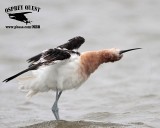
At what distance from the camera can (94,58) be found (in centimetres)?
1030

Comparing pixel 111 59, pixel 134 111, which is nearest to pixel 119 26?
pixel 134 111

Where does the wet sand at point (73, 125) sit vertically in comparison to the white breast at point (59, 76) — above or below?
below

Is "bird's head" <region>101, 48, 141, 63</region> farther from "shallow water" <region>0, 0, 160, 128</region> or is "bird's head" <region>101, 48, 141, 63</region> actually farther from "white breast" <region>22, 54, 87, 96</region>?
"shallow water" <region>0, 0, 160, 128</region>

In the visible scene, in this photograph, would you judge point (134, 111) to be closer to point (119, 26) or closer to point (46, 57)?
point (46, 57)

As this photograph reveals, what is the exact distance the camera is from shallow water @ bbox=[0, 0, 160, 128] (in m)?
12.1

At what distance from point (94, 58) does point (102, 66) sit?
6.09m

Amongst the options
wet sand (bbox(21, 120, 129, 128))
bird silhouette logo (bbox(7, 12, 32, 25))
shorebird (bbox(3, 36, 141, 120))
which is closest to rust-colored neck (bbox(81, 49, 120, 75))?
shorebird (bbox(3, 36, 141, 120))

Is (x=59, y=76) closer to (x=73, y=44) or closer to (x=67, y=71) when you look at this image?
(x=67, y=71)

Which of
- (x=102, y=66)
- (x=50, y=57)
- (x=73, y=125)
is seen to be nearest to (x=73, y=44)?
(x=50, y=57)

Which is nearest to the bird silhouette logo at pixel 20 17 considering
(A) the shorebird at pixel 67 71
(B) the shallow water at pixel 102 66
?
(B) the shallow water at pixel 102 66

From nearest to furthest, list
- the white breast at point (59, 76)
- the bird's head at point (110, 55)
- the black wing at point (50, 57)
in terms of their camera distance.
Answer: the black wing at point (50, 57) < the white breast at point (59, 76) < the bird's head at point (110, 55)

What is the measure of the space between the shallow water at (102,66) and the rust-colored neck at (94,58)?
4.06 feet

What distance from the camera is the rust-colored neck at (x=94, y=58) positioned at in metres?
10.2

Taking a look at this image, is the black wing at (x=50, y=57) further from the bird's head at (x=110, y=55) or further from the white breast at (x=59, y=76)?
the bird's head at (x=110, y=55)
